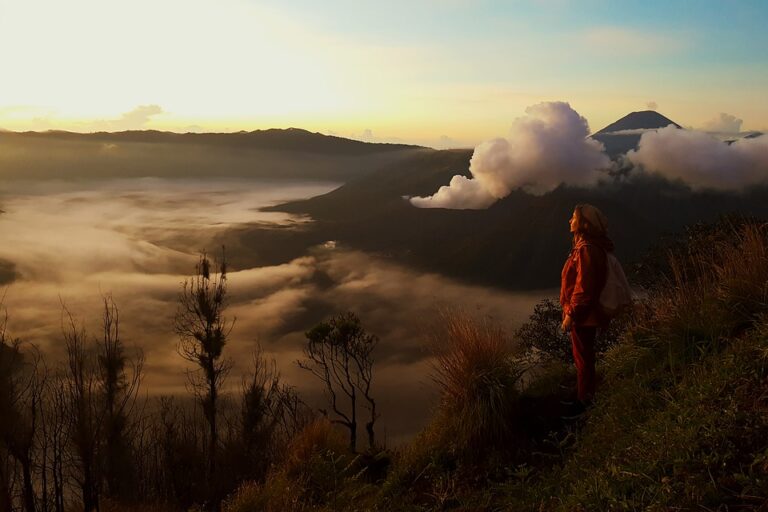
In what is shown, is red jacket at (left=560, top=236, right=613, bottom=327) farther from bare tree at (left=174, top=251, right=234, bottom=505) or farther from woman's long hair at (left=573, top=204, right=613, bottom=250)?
bare tree at (left=174, top=251, right=234, bottom=505)

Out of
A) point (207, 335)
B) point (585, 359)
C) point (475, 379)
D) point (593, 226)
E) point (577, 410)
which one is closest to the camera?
point (593, 226)

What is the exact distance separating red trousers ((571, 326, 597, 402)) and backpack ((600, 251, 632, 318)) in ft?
1.02

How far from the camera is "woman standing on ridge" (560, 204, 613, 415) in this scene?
6234mm

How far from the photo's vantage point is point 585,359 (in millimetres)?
6441

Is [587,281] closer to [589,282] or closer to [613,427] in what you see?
[589,282]

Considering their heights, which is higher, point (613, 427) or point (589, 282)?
point (589, 282)

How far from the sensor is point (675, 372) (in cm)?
578

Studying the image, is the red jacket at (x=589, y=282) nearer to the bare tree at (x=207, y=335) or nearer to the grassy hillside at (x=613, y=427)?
the grassy hillside at (x=613, y=427)

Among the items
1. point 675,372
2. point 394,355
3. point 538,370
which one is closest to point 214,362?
point 538,370

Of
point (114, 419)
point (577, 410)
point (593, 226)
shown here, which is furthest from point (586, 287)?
point (114, 419)

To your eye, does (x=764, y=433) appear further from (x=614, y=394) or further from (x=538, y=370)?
(x=538, y=370)

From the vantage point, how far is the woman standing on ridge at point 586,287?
20.5 ft

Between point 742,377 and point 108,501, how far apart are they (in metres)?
17.3

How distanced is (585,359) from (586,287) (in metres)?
0.82
